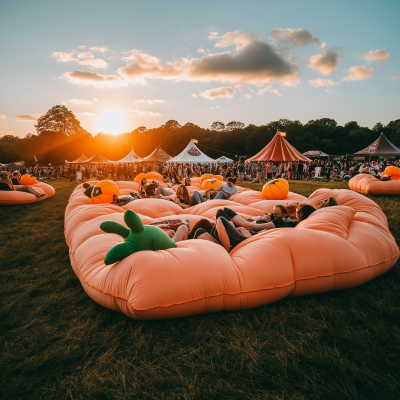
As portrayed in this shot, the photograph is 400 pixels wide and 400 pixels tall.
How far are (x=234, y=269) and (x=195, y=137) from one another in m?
47.2

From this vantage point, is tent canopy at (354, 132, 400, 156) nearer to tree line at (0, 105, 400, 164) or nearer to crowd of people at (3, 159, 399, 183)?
crowd of people at (3, 159, 399, 183)

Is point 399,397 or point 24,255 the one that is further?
point 24,255

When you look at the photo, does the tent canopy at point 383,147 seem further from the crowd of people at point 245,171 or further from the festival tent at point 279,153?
the festival tent at point 279,153

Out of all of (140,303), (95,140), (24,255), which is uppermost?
(95,140)

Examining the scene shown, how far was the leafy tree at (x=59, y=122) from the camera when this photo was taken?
54.0m

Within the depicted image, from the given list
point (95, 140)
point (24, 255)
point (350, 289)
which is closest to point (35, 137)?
point (95, 140)

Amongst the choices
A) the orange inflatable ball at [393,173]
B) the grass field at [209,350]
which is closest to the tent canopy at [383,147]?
the orange inflatable ball at [393,173]

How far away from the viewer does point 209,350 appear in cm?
161

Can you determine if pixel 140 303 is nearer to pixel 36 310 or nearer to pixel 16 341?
pixel 16 341

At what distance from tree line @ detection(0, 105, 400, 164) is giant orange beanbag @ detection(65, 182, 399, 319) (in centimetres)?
3700

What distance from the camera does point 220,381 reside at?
1373 mm

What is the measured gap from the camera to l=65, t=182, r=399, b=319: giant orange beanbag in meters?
1.80

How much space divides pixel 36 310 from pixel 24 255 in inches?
67.1

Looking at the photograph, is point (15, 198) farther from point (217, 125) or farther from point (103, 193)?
point (217, 125)
